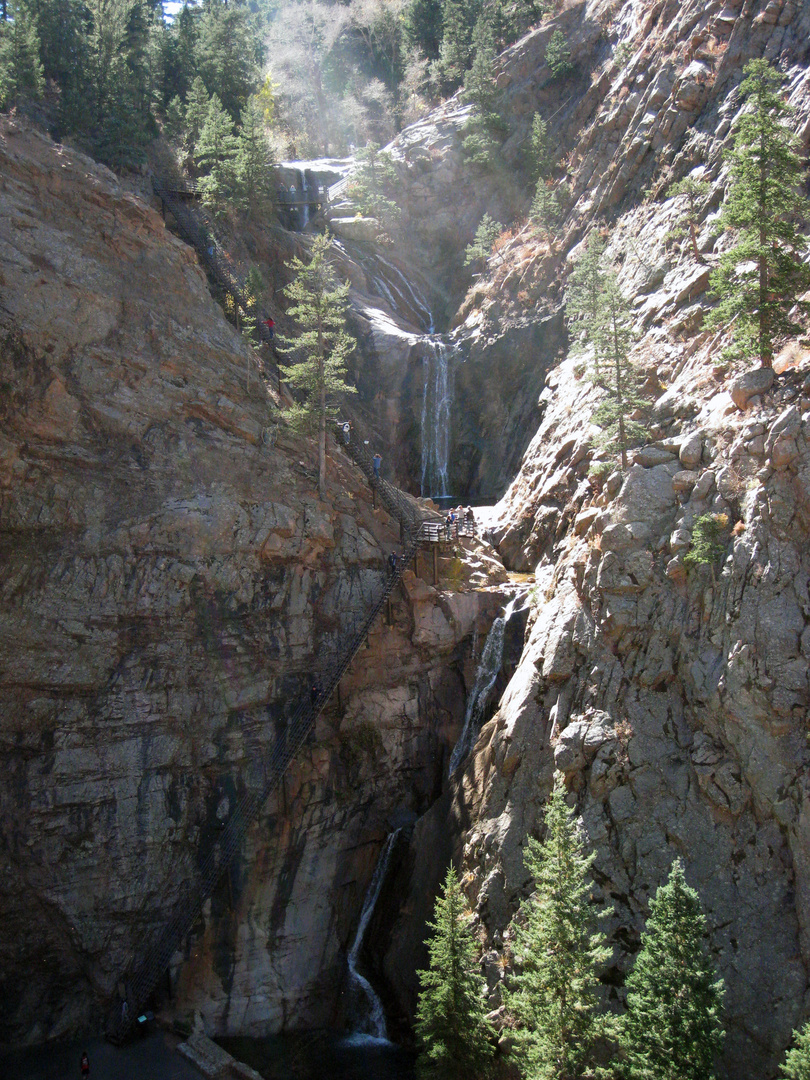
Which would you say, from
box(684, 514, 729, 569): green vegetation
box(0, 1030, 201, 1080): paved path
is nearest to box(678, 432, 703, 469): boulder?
box(684, 514, 729, 569): green vegetation

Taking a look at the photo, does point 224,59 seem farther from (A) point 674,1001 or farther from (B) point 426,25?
(A) point 674,1001

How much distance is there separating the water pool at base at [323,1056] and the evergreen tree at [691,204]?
27492 millimetres

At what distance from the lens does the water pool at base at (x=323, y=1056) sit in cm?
1984

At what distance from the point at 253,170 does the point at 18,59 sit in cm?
1077

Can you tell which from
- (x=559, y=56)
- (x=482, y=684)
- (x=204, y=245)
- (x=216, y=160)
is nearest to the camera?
(x=482, y=684)

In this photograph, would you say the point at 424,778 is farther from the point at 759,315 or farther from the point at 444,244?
the point at 444,244

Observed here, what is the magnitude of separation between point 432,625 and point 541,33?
139ft

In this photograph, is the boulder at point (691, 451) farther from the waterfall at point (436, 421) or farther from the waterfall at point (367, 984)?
the waterfall at point (436, 421)

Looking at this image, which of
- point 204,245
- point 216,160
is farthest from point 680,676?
point 216,160

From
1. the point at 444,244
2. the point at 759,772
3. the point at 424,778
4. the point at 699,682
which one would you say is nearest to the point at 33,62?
the point at 444,244

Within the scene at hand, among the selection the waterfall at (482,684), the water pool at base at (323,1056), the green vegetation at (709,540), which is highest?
the green vegetation at (709,540)

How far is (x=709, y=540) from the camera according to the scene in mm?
→ 18156

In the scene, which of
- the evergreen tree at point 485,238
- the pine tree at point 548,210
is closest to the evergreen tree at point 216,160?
the evergreen tree at point 485,238

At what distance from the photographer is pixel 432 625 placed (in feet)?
86.2
